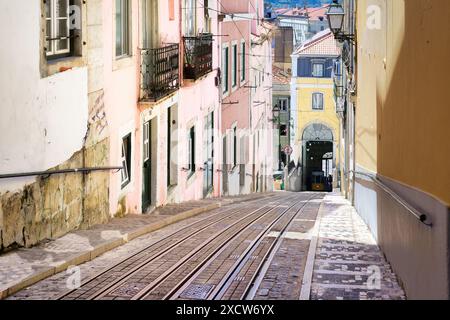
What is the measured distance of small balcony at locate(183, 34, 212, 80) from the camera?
62.4ft

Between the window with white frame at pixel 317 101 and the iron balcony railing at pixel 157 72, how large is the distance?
36930 millimetres

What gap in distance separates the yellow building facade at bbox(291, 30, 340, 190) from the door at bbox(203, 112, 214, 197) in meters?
27.6

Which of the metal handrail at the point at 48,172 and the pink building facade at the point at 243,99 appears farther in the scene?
the pink building facade at the point at 243,99

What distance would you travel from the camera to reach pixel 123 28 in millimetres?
14289

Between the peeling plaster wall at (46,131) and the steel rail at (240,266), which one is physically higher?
the peeling plaster wall at (46,131)

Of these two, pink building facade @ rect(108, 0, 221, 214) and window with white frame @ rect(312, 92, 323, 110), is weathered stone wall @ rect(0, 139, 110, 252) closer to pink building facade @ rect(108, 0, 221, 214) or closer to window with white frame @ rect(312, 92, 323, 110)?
pink building facade @ rect(108, 0, 221, 214)

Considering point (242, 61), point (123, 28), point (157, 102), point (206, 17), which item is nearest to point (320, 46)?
point (242, 61)

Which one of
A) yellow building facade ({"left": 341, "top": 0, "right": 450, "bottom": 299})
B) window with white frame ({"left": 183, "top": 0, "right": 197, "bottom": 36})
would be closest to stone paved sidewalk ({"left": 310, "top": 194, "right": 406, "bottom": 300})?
yellow building facade ({"left": 341, "top": 0, "right": 450, "bottom": 299})

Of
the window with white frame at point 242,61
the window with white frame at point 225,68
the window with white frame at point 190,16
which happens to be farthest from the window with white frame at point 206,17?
the window with white frame at point 242,61

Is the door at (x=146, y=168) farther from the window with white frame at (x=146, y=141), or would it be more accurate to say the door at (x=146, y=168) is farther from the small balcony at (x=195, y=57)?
the small balcony at (x=195, y=57)

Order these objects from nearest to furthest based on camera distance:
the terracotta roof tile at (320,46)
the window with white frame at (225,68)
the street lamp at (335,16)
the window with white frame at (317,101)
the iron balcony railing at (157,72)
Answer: the iron balcony railing at (157,72) < the street lamp at (335,16) < the window with white frame at (225,68) < the terracotta roof tile at (320,46) < the window with white frame at (317,101)

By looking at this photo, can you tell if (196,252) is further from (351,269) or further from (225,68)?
(225,68)

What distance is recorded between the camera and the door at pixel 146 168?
15.9 meters

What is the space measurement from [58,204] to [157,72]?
5561mm
